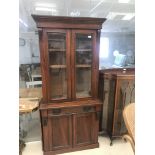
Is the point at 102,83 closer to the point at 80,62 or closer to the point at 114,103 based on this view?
the point at 114,103

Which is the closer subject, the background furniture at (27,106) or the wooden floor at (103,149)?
the background furniture at (27,106)

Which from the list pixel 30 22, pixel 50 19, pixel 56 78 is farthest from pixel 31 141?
pixel 30 22

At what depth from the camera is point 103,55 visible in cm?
566

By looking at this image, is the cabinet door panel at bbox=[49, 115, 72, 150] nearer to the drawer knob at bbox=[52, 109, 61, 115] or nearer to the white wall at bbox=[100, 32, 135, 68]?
the drawer knob at bbox=[52, 109, 61, 115]

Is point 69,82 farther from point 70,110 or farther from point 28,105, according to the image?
point 28,105

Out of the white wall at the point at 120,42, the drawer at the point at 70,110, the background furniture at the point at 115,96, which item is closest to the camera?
the drawer at the point at 70,110

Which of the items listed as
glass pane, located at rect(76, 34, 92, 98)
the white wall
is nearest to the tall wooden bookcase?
glass pane, located at rect(76, 34, 92, 98)

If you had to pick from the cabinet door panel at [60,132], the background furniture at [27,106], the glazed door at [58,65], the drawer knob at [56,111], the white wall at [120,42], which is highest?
the white wall at [120,42]

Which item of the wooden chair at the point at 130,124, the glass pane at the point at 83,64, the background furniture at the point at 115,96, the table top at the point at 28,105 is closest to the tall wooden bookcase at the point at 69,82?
the glass pane at the point at 83,64

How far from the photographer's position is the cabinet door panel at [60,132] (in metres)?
2.35

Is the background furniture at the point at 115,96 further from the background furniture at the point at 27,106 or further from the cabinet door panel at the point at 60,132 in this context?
the background furniture at the point at 27,106

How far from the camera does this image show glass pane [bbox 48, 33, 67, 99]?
227cm

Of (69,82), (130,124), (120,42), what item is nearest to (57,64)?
(69,82)
